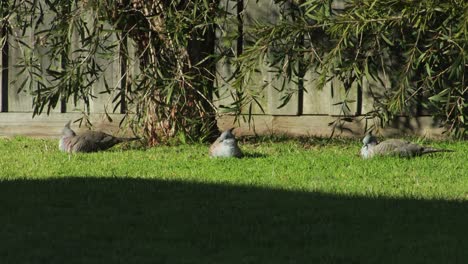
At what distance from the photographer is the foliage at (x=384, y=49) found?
33.0ft

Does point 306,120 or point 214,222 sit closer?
point 214,222

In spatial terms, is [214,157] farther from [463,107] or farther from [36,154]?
[463,107]

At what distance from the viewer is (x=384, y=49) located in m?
12.0

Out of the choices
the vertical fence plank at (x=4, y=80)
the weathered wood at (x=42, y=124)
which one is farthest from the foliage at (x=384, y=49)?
the vertical fence plank at (x=4, y=80)

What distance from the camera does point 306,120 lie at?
488 inches

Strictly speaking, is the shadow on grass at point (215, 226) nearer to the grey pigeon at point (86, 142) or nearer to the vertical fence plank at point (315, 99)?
the grey pigeon at point (86, 142)

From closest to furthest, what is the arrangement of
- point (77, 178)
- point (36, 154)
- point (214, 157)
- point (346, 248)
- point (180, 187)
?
1. point (346, 248)
2. point (180, 187)
3. point (77, 178)
4. point (214, 157)
5. point (36, 154)

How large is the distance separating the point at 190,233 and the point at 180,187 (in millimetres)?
1996

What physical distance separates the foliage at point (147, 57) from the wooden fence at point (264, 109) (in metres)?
0.40

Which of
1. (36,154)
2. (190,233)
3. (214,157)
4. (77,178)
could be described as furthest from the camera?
(36,154)

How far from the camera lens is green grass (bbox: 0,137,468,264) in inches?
233

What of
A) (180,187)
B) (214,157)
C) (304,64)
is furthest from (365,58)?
(180,187)

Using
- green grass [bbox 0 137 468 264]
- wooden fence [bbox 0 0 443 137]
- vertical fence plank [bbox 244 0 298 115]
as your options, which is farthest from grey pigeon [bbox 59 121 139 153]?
vertical fence plank [bbox 244 0 298 115]

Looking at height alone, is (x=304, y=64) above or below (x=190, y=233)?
above
